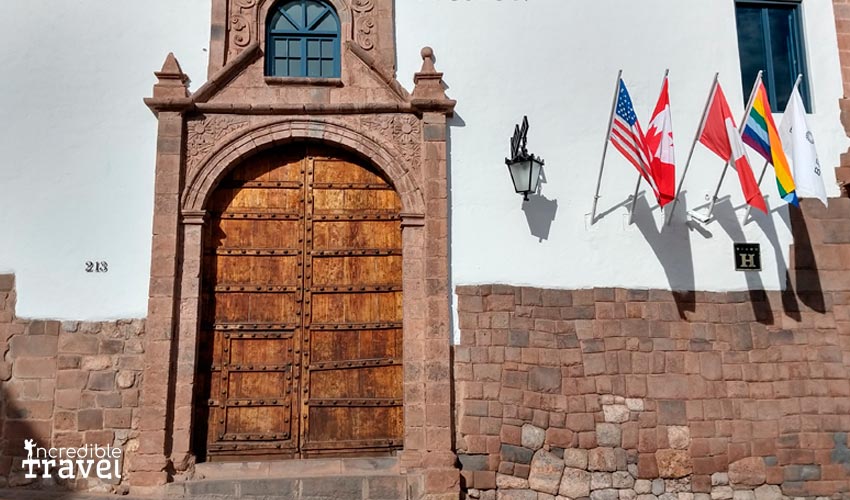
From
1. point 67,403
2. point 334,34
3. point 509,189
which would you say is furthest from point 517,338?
point 67,403

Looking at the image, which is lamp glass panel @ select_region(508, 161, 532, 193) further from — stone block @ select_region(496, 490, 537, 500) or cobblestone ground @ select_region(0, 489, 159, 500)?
cobblestone ground @ select_region(0, 489, 159, 500)

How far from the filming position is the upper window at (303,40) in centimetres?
647

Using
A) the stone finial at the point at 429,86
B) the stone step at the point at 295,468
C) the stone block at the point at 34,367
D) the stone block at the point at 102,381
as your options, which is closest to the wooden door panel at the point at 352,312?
the stone step at the point at 295,468

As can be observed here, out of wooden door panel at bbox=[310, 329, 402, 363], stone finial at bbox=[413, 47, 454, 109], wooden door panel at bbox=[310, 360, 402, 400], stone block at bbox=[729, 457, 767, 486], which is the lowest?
stone block at bbox=[729, 457, 767, 486]

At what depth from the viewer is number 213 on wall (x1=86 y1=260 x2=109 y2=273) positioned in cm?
590

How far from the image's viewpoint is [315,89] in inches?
249

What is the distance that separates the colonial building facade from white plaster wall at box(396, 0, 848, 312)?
0.03m

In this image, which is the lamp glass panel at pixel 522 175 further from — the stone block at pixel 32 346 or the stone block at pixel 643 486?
the stone block at pixel 32 346

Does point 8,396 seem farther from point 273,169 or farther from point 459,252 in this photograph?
point 459,252

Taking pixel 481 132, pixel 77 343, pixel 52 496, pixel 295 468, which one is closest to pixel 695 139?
pixel 481 132

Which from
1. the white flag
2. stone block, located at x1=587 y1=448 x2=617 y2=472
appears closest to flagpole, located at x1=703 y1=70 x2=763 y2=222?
the white flag

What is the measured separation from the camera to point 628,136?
5953mm

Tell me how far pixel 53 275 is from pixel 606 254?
502cm

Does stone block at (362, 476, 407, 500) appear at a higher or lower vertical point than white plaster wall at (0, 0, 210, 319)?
lower
